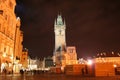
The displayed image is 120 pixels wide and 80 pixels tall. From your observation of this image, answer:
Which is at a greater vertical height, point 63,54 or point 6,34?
point 6,34

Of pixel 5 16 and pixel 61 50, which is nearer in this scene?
pixel 5 16

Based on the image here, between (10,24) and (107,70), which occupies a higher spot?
(10,24)

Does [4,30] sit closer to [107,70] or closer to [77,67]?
[77,67]

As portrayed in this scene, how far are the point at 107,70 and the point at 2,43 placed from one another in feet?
99.5

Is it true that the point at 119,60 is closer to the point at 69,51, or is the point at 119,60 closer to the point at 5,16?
the point at 69,51

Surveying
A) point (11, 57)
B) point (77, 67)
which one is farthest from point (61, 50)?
point (77, 67)

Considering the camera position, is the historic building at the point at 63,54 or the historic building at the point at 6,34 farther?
the historic building at the point at 63,54

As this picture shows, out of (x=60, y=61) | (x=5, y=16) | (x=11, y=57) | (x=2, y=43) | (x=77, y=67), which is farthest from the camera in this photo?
(x=60, y=61)

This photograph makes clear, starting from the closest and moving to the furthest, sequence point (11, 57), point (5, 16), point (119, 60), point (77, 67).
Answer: point (77, 67)
point (5, 16)
point (11, 57)
point (119, 60)

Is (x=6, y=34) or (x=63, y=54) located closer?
(x=6, y=34)

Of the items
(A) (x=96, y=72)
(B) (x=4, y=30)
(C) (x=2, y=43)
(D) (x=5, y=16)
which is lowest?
(A) (x=96, y=72)

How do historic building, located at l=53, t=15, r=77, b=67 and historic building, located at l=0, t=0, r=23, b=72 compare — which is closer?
historic building, located at l=0, t=0, r=23, b=72

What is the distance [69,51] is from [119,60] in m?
53.6

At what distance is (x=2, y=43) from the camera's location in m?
52.1
